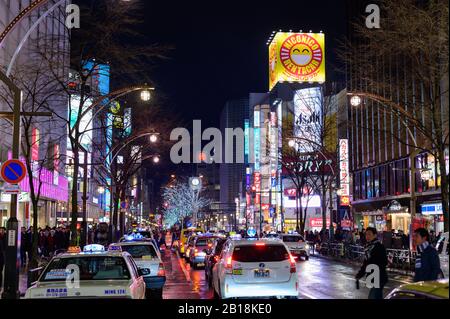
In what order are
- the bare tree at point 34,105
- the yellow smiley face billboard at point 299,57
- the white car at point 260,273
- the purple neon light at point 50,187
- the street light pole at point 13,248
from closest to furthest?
the white car at point 260,273, the street light pole at point 13,248, the bare tree at point 34,105, the purple neon light at point 50,187, the yellow smiley face billboard at point 299,57

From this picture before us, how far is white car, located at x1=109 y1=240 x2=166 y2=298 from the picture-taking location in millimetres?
16578

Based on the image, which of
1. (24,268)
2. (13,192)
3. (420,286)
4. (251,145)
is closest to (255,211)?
(251,145)

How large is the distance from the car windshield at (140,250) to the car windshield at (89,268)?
6.81 m

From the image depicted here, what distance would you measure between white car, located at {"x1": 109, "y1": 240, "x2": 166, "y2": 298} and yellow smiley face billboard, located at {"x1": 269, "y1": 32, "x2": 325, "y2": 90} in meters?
88.3

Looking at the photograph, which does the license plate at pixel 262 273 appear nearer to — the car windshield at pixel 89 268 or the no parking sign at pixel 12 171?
the car windshield at pixel 89 268

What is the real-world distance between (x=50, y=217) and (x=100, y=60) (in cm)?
3359

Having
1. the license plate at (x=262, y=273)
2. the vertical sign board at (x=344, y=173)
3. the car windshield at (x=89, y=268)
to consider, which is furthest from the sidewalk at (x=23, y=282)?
the vertical sign board at (x=344, y=173)

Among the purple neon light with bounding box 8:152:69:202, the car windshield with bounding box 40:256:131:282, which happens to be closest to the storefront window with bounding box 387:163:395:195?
the purple neon light with bounding box 8:152:69:202

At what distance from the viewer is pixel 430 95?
2400 cm

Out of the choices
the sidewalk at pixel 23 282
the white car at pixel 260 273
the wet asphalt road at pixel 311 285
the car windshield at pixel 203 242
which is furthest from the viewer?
the car windshield at pixel 203 242

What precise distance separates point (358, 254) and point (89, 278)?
2503 centimetres

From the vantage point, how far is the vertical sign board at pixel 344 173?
67312 mm

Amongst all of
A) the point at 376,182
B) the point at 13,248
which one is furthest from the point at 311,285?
the point at 376,182

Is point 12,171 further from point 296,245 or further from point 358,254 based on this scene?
point 296,245
